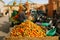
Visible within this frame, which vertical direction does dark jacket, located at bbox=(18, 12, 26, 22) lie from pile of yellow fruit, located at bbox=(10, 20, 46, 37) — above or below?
below

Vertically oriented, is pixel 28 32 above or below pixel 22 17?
above

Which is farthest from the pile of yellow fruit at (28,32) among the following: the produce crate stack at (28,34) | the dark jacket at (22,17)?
the dark jacket at (22,17)

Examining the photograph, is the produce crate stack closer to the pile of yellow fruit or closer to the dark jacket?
the pile of yellow fruit

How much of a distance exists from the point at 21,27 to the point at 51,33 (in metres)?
0.73

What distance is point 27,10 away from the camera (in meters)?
9.47

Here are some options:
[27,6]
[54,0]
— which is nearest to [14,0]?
[27,6]

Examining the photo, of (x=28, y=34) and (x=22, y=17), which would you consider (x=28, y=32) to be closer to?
(x=28, y=34)

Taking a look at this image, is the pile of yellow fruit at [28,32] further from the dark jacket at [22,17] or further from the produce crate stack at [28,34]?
the dark jacket at [22,17]

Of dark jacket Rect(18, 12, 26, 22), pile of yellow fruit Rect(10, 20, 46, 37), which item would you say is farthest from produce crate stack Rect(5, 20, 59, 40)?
dark jacket Rect(18, 12, 26, 22)

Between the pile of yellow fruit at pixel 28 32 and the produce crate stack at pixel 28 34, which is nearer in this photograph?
the produce crate stack at pixel 28 34

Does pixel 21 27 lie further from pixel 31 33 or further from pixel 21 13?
pixel 21 13

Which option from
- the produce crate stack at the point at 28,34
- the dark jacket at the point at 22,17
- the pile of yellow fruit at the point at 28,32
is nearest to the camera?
the produce crate stack at the point at 28,34

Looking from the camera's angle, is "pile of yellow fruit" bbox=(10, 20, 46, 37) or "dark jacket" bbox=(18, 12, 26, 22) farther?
"dark jacket" bbox=(18, 12, 26, 22)

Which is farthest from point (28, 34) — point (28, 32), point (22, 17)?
point (22, 17)
